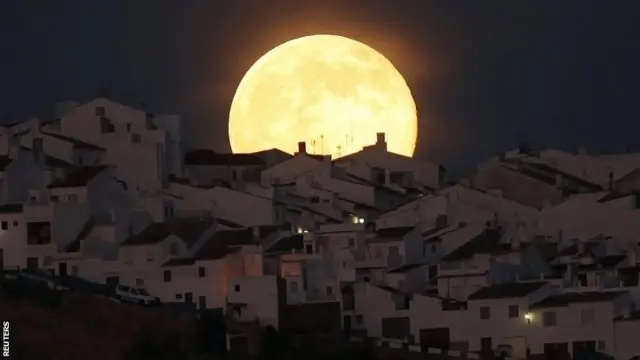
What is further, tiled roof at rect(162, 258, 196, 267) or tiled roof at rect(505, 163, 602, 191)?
tiled roof at rect(505, 163, 602, 191)

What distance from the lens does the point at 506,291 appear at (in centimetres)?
5603

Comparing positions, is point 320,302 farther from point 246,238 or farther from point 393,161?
point 393,161

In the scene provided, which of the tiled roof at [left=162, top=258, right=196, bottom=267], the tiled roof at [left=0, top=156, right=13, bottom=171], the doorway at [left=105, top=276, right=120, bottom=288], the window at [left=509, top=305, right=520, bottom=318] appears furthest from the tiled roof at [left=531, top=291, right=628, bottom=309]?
the tiled roof at [left=0, top=156, right=13, bottom=171]

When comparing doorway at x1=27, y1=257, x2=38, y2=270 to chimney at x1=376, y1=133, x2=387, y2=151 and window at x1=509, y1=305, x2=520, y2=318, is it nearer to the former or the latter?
window at x1=509, y1=305, x2=520, y2=318

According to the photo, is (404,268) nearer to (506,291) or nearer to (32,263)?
(506,291)

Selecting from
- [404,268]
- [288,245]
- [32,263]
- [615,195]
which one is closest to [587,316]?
[404,268]

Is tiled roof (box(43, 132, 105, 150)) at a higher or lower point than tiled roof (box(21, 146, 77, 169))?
higher

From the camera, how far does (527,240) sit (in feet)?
211

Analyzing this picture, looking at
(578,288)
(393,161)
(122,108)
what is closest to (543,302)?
(578,288)

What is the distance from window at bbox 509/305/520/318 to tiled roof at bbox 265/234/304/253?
21.2ft

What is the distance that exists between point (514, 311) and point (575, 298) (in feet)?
4.05

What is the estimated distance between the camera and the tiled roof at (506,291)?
55.7 metres

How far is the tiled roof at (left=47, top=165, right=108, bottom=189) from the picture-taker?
205 feet

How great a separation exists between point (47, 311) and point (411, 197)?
18.1 meters
